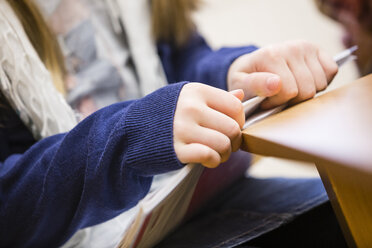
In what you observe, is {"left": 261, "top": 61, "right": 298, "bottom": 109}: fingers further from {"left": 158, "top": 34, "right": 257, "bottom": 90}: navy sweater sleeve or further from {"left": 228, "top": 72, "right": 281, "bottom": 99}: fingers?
{"left": 158, "top": 34, "right": 257, "bottom": 90}: navy sweater sleeve

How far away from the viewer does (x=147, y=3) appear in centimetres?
71

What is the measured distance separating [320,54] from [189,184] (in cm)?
23

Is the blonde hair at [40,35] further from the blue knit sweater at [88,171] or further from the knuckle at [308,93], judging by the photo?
the knuckle at [308,93]

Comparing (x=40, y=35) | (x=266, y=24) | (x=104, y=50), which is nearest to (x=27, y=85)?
(x=40, y=35)

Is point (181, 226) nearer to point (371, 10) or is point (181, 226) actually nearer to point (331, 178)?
point (331, 178)

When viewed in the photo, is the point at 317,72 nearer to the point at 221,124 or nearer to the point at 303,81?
the point at 303,81

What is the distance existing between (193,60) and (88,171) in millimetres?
413

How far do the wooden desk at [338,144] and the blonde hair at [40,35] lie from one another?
34 cm

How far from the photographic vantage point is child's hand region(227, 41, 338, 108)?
0.38 m

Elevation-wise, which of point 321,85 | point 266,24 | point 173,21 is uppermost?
point 173,21

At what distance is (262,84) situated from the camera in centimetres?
38

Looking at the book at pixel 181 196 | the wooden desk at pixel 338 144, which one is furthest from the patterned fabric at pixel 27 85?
the wooden desk at pixel 338 144

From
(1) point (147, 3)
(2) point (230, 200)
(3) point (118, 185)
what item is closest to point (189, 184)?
(3) point (118, 185)

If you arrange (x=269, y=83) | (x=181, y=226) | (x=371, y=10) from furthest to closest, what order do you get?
1. (x=371, y=10)
2. (x=181, y=226)
3. (x=269, y=83)
